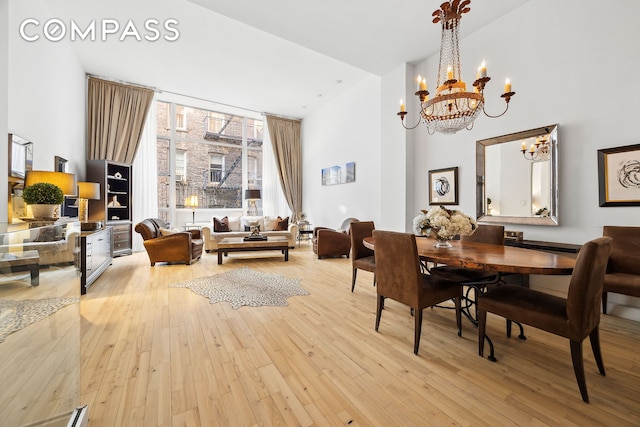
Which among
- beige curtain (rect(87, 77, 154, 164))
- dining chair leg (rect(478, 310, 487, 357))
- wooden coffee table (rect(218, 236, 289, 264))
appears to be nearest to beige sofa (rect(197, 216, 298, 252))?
wooden coffee table (rect(218, 236, 289, 264))

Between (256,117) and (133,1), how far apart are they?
4377mm

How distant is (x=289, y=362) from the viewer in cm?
184

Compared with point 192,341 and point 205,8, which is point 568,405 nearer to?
point 192,341

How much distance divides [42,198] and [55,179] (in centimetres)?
39

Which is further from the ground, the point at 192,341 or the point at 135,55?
the point at 135,55

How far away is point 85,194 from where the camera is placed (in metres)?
4.09

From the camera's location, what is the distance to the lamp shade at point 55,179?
2.54m

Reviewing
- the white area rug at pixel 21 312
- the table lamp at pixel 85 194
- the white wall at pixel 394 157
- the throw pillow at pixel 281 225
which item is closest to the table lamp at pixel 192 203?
the throw pillow at pixel 281 225

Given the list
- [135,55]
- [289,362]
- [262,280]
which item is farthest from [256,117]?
[289,362]

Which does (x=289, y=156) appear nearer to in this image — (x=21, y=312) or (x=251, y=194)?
(x=251, y=194)

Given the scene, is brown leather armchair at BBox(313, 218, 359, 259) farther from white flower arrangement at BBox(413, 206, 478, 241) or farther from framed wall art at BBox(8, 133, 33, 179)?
framed wall art at BBox(8, 133, 33, 179)

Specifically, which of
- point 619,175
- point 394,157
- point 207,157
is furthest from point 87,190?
point 619,175

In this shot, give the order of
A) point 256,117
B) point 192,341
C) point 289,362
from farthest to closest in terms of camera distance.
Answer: point 256,117 < point 192,341 < point 289,362

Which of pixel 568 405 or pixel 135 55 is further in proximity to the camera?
pixel 135 55
